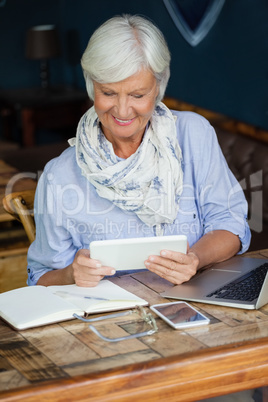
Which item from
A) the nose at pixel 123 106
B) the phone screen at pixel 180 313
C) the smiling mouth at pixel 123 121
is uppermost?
the nose at pixel 123 106

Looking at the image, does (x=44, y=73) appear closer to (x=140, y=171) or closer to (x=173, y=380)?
(x=140, y=171)

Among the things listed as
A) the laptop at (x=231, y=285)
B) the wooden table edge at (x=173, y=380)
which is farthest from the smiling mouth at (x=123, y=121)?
the wooden table edge at (x=173, y=380)

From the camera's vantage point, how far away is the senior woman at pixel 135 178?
2.16 m

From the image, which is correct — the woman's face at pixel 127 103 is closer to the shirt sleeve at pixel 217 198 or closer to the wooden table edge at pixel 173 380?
the shirt sleeve at pixel 217 198

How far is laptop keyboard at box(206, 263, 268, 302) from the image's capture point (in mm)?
1948

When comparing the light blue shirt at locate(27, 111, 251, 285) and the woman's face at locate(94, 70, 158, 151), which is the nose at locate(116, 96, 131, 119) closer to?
the woman's face at locate(94, 70, 158, 151)

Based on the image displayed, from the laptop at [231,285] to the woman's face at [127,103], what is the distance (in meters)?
0.53

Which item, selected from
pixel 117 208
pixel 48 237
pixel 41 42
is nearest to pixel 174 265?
pixel 117 208

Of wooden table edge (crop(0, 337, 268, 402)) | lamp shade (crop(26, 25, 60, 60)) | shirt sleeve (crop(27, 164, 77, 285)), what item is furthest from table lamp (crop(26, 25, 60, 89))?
wooden table edge (crop(0, 337, 268, 402))

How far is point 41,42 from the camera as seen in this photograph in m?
6.41

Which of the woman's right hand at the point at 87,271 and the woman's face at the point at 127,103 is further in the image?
the woman's face at the point at 127,103

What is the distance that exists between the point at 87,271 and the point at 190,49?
3232 millimetres

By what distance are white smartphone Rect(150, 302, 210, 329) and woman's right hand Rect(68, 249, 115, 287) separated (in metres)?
0.20

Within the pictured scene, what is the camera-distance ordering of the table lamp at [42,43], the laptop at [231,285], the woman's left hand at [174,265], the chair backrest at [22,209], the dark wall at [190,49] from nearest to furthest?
the laptop at [231,285]
the woman's left hand at [174,265]
the chair backrest at [22,209]
the dark wall at [190,49]
the table lamp at [42,43]
